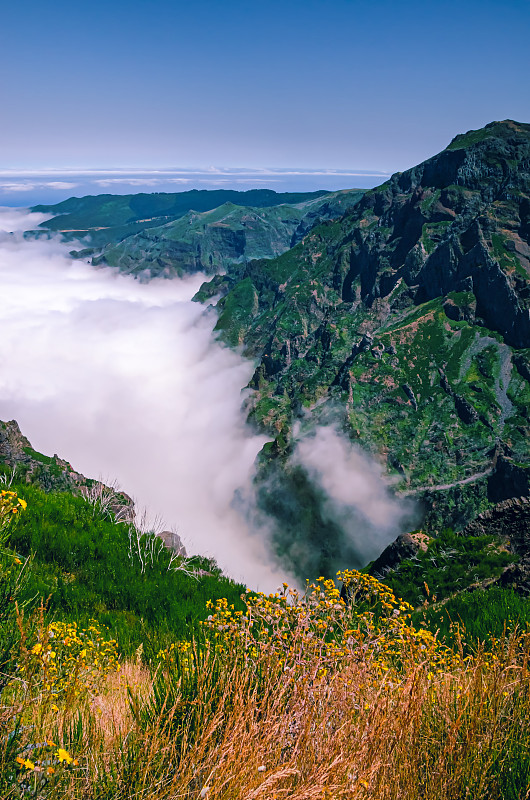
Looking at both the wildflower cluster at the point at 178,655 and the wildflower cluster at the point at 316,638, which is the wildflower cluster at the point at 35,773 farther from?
the wildflower cluster at the point at 316,638

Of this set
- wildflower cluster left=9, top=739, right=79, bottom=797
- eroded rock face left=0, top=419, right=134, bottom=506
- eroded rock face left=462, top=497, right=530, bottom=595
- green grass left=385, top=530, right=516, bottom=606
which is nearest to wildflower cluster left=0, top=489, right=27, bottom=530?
wildflower cluster left=9, top=739, right=79, bottom=797

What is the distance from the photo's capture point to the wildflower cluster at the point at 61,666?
15.1 feet

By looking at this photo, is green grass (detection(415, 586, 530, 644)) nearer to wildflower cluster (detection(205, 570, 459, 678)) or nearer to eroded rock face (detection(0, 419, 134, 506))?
wildflower cluster (detection(205, 570, 459, 678))

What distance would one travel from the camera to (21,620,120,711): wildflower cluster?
461cm

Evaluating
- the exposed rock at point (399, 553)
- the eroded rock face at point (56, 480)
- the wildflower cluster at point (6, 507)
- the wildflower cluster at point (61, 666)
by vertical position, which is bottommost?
the exposed rock at point (399, 553)

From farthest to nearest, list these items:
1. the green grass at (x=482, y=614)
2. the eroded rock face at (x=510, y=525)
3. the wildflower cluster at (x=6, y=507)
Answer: the eroded rock face at (x=510, y=525)
the green grass at (x=482, y=614)
the wildflower cluster at (x=6, y=507)

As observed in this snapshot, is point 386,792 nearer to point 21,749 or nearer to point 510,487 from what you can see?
point 21,749

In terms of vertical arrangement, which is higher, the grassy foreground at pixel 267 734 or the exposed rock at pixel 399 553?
the grassy foreground at pixel 267 734

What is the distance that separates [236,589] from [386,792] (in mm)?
11459

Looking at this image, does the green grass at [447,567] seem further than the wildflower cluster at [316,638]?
Yes

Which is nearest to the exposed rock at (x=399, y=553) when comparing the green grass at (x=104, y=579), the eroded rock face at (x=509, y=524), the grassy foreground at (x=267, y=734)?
the eroded rock face at (x=509, y=524)

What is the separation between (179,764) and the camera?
3.89 meters

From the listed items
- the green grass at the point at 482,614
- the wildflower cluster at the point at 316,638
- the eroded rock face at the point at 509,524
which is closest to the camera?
the wildflower cluster at the point at 316,638

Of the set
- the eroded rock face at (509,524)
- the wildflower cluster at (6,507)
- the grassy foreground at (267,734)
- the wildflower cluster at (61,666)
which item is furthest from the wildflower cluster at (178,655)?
the eroded rock face at (509,524)
